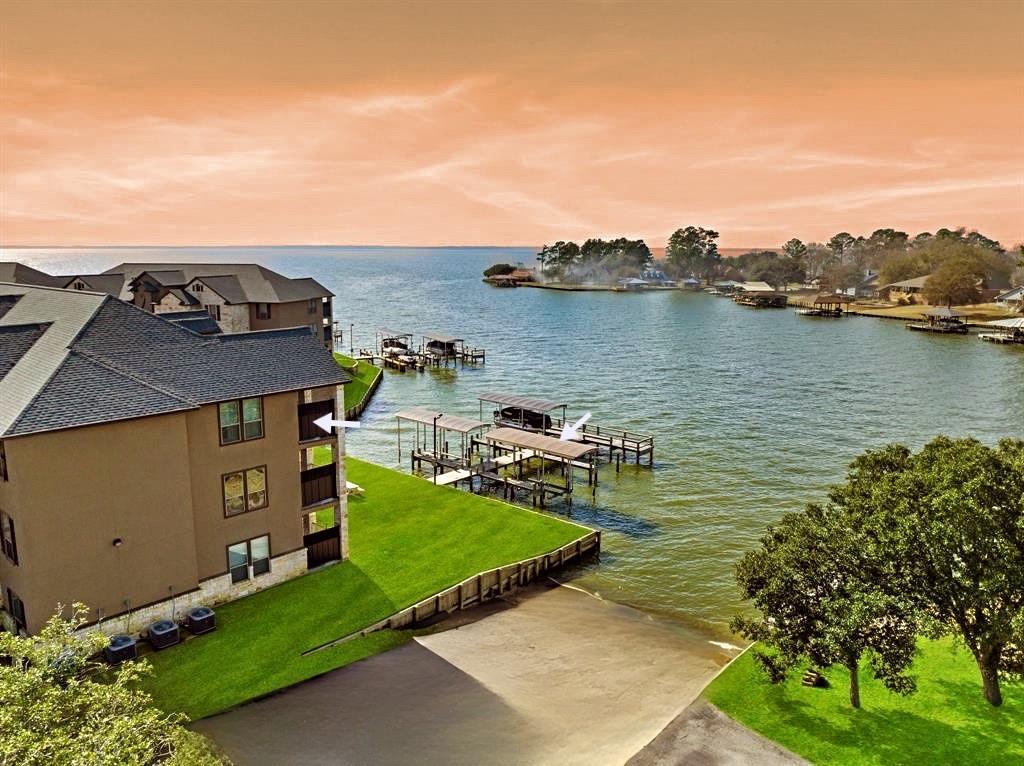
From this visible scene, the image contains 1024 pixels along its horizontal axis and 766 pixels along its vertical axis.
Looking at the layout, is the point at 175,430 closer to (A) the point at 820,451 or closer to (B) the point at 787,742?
(B) the point at 787,742

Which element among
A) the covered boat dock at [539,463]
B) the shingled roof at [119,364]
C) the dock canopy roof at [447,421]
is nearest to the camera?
the shingled roof at [119,364]

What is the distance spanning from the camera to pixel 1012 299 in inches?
6260

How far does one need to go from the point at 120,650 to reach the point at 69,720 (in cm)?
1087

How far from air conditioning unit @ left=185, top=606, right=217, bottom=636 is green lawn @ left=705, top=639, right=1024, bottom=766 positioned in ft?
60.3

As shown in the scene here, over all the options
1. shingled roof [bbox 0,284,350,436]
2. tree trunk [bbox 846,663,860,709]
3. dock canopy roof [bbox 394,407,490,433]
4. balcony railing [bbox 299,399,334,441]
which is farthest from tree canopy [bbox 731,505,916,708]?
dock canopy roof [bbox 394,407,490,433]

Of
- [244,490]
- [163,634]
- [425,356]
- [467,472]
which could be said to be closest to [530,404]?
[467,472]

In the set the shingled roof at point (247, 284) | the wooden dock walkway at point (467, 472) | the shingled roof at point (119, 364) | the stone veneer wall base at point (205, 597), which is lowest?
the wooden dock walkway at point (467, 472)

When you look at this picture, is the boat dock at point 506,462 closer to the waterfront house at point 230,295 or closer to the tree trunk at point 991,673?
→ the tree trunk at point 991,673

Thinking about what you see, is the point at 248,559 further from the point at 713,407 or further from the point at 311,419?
the point at 713,407

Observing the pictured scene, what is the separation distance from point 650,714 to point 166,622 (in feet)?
58.1

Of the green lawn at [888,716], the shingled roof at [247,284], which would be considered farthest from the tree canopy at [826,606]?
the shingled roof at [247,284]

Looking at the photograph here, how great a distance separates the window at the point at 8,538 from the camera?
2391cm

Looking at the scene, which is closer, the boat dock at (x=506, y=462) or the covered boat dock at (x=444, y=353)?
the boat dock at (x=506, y=462)

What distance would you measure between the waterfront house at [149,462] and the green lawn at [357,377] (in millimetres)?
37444
